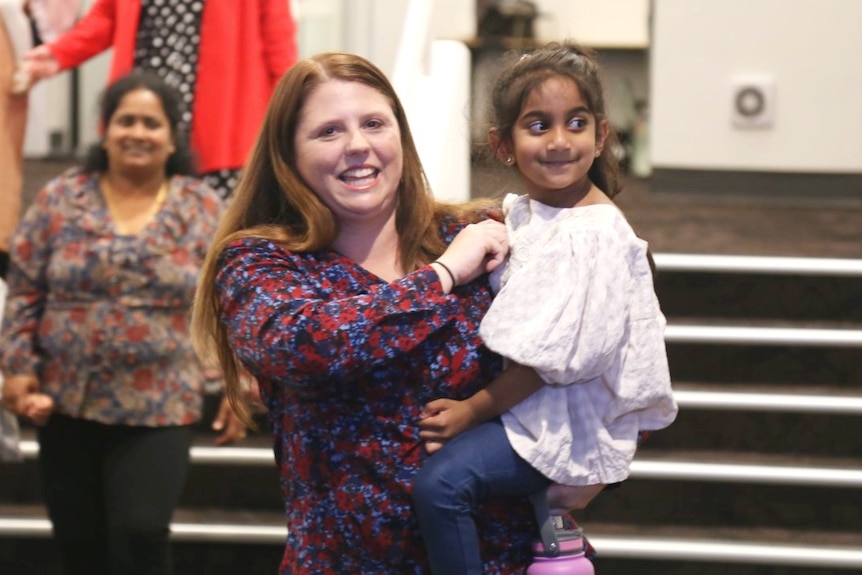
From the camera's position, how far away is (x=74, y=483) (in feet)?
12.1

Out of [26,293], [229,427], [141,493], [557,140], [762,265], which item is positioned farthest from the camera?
[762,265]

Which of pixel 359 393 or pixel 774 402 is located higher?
pixel 359 393

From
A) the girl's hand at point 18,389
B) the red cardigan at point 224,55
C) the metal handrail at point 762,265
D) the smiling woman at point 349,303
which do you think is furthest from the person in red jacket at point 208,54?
the smiling woman at point 349,303

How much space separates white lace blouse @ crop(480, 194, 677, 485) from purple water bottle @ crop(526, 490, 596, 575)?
0.19 feet

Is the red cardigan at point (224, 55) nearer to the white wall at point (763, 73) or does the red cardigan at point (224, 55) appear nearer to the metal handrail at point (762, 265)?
the metal handrail at point (762, 265)

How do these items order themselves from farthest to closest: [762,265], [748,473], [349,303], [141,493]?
[762,265], [748,473], [141,493], [349,303]

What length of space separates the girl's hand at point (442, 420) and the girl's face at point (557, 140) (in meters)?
0.33

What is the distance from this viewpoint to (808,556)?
425 cm

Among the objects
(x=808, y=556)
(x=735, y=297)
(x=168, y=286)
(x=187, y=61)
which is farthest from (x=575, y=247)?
(x=735, y=297)

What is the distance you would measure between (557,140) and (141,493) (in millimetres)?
1860

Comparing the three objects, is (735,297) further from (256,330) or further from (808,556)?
(256,330)

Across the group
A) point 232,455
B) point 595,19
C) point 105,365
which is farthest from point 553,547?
point 595,19

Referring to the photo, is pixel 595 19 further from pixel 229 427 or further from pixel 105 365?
pixel 105 365

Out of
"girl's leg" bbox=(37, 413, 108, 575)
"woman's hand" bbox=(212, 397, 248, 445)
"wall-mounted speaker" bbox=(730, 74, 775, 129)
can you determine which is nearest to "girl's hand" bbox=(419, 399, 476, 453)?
"girl's leg" bbox=(37, 413, 108, 575)
